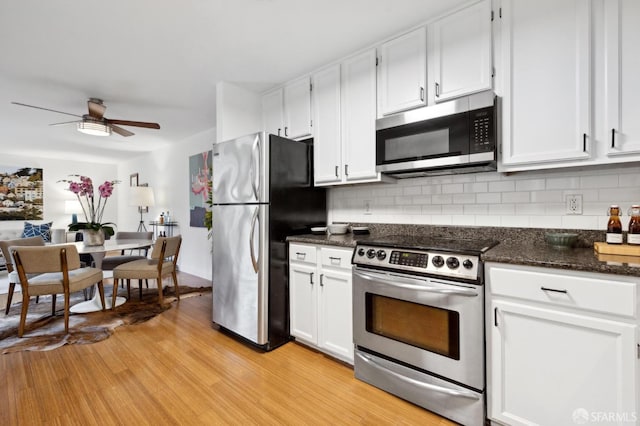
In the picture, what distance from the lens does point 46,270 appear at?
280 cm

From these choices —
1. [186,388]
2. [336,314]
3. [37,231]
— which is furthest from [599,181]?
[37,231]

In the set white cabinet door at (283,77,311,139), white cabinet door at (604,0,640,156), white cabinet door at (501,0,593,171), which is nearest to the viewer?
white cabinet door at (604,0,640,156)

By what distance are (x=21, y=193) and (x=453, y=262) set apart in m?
8.78

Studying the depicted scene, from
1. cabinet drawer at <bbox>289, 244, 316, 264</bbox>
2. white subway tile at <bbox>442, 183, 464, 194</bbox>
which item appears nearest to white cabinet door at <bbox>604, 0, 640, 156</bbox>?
white subway tile at <bbox>442, 183, 464, 194</bbox>

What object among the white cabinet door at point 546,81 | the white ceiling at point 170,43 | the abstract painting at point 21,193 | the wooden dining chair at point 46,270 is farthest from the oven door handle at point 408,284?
the abstract painting at point 21,193

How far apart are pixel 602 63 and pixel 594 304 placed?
3.94 feet

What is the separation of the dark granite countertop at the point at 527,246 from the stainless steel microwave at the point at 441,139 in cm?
44

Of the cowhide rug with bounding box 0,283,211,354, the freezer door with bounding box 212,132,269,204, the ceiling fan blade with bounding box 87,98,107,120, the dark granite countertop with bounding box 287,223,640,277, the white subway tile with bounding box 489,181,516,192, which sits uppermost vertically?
the ceiling fan blade with bounding box 87,98,107,120

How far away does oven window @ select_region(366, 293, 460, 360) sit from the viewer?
64.9 inches

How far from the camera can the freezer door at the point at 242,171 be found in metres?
2.39

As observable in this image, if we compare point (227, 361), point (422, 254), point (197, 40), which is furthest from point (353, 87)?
point (227, 361)

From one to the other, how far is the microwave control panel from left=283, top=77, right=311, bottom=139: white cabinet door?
4.66 feet

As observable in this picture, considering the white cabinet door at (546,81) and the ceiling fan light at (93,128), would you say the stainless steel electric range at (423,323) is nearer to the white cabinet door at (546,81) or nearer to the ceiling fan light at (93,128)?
the white cabinet door at (546,81)

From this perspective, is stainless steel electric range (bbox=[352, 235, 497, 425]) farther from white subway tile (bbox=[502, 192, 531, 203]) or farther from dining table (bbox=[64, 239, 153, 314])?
dining table (bbox=[64, 239, 153, 314])
